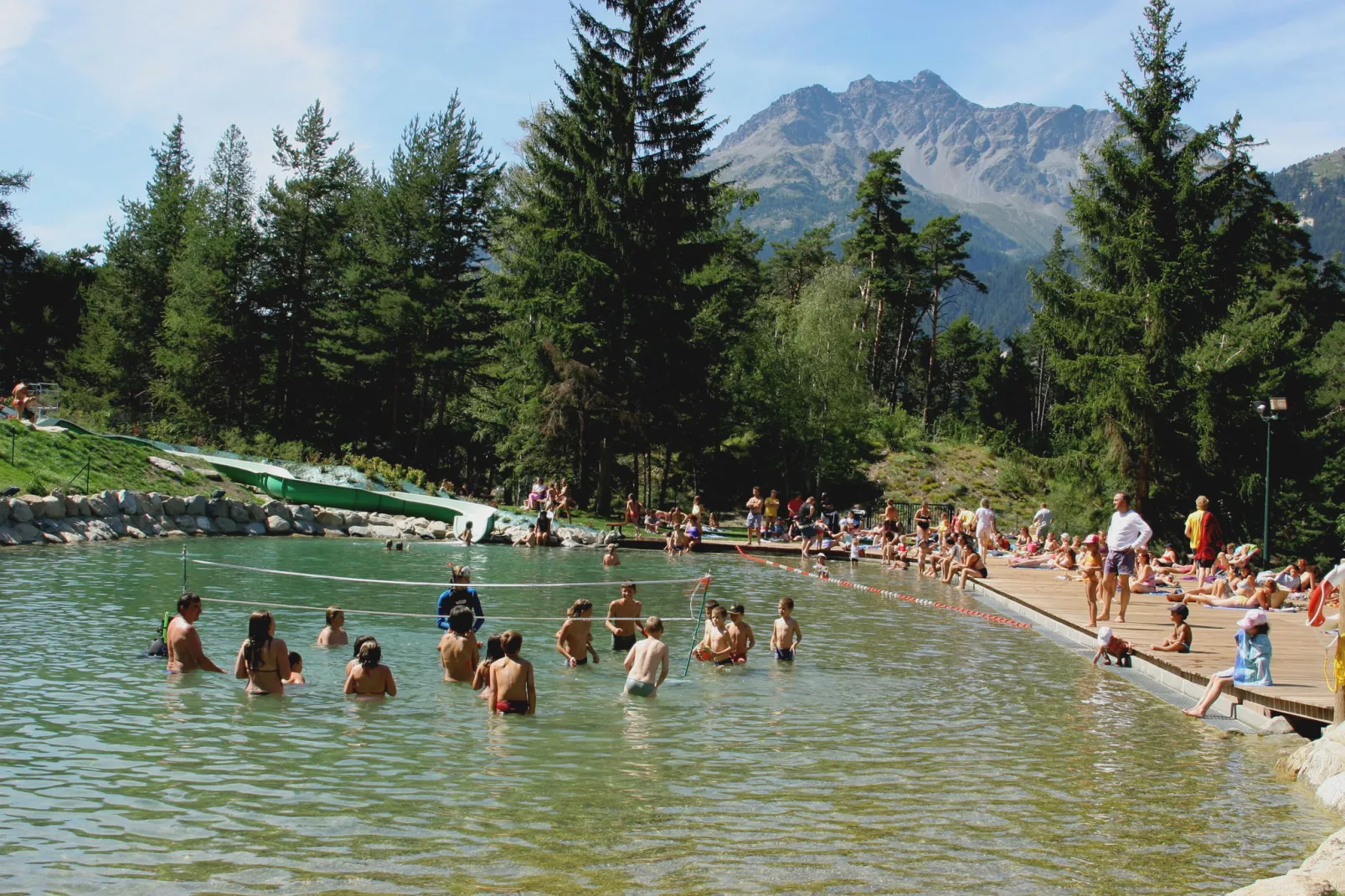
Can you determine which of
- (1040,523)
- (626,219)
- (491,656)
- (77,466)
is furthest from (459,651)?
(626,219)

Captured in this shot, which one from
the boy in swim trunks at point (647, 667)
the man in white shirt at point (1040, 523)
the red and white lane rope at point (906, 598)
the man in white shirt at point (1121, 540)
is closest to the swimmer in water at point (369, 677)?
the boy in swim trunks at point (647, 667)

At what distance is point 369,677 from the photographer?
38.9 ft

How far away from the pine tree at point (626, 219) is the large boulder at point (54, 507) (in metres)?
17.3

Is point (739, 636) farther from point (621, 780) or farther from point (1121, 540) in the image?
point (1121, 540)

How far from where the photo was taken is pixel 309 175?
4809 cm

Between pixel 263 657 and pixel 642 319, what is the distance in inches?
1109

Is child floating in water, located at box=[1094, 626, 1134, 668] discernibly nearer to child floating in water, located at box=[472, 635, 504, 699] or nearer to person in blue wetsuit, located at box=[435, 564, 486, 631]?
child floating in water, located at box=[472, 635, 504, 699]

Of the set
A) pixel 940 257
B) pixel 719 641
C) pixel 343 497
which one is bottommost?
pixel 719 641

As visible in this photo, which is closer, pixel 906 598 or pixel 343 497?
pixel 906 598

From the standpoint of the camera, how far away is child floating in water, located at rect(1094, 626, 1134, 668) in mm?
15039

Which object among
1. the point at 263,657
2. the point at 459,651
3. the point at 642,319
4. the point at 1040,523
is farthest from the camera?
the point at 642,319

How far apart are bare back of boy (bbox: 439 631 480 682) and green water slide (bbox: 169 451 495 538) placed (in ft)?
62.6

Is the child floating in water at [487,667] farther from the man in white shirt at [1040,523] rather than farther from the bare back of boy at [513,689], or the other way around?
the man in white shirt at [1040,523]

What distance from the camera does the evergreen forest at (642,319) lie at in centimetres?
3425
